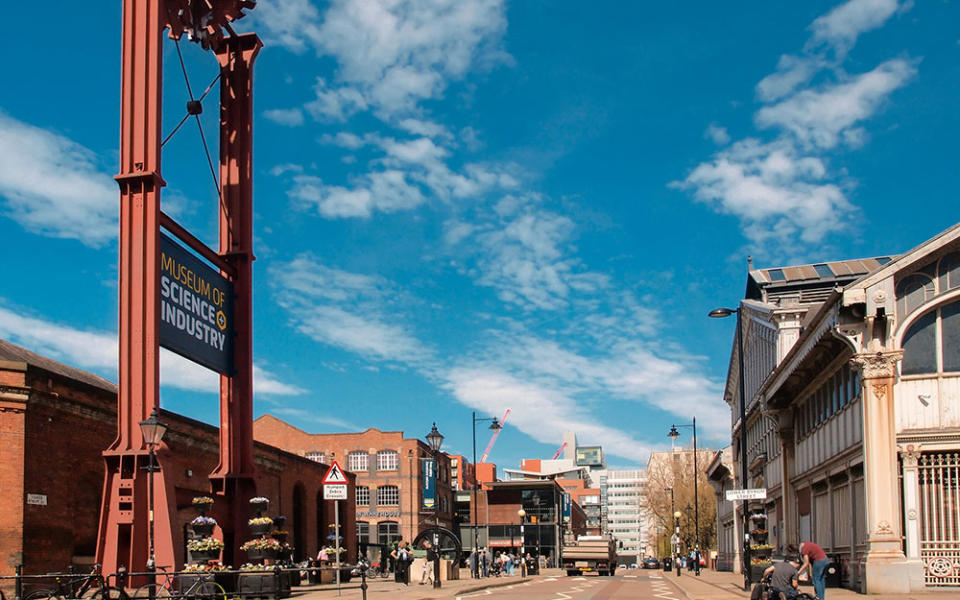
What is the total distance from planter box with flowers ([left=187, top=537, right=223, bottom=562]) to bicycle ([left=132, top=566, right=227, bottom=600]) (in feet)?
6.78

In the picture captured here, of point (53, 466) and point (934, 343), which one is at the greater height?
point (934, 343)

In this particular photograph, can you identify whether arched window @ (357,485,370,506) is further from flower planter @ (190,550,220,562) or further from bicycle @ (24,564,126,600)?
bicycle @ (24,564,126,600)

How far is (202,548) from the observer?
21.1 meters

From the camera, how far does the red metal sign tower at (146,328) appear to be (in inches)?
754

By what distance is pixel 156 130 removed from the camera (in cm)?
2048

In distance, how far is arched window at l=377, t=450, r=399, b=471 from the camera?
88.1 metres

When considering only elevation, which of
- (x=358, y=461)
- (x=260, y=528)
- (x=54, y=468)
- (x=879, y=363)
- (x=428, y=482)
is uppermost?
(x=879, y=363)

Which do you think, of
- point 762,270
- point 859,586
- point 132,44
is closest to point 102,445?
point 132,44

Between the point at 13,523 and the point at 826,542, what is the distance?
2272cm

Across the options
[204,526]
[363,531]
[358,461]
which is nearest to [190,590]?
[204,526]

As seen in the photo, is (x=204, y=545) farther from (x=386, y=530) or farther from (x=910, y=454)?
(x=386, y=530)

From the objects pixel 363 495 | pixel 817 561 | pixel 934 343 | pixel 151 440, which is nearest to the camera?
pixel 151 440

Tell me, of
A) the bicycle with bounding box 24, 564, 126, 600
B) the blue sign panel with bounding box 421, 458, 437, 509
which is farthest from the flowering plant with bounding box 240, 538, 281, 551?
the blue sign panel with bounding box 421, 458, 437, 509

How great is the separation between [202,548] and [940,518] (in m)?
17.0
